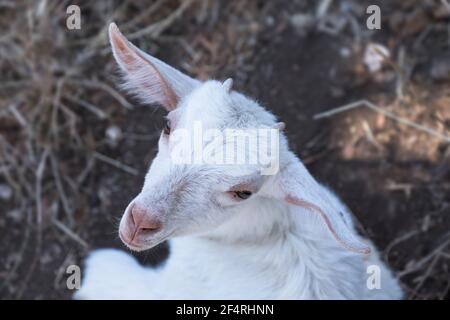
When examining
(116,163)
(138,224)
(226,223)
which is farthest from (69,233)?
(138,224)

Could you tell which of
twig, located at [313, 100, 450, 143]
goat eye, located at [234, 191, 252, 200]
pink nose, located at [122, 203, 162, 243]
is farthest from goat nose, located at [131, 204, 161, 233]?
twig, located at [313, 100, 450, 143]

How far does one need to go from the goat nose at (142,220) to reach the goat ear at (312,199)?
0.54 metres

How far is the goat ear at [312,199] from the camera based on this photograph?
8.69 feet

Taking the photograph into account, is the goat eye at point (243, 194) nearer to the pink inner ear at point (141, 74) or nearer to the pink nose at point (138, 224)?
the pink nose at point (138, 224)

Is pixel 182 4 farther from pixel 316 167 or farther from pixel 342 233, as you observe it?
pixel 342 233

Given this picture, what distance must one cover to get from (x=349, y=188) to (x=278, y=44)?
1.02 metres

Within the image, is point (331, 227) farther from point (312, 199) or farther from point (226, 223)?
point (226, 223)

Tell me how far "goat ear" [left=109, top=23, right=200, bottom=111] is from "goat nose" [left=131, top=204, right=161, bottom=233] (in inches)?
22.8

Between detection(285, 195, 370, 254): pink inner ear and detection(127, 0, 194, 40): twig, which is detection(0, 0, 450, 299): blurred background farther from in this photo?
detection(285, 195, 370, 254): pink inner ear

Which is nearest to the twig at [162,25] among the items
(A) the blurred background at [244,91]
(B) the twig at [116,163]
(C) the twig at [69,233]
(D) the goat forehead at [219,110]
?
(A) the blurred background at [244,91]

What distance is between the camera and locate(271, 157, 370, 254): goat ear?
265 centimetres
